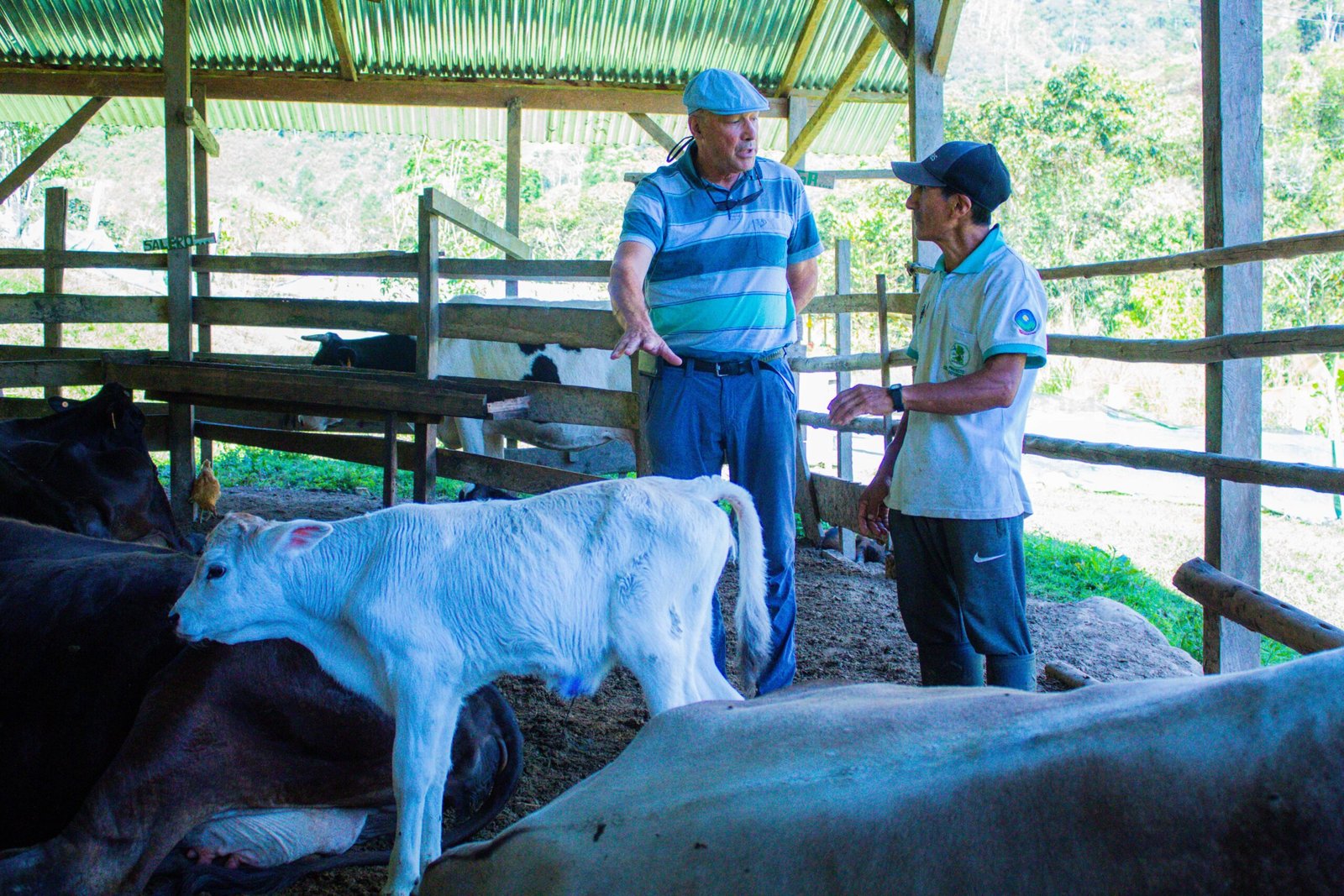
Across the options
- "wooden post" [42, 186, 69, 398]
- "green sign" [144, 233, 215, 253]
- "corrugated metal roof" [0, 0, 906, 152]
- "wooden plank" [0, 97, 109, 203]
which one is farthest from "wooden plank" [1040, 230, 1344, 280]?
"wooden plank" [0, 97, 109, 203]

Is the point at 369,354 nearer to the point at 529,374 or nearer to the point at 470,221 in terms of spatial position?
the point at 529,374

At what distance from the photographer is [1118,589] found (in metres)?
6.74

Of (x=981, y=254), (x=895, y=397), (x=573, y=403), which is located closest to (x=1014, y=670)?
(x=895, y=397)

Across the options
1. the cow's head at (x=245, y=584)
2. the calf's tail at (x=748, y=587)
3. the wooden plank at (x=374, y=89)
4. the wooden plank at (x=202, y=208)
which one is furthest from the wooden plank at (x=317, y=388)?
the wooden plank at (x=374, y=89)

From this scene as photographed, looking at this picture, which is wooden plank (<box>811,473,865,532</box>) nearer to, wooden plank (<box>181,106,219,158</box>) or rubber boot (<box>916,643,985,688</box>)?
rubber boot (<box>916,643,985,688</box>)

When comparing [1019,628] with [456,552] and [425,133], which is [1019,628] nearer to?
[456,552]

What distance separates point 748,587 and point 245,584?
118 centimetres

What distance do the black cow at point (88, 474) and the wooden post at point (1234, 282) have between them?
5.13 metres

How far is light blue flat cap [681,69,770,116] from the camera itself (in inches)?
133

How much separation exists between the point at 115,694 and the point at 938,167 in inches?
99.7

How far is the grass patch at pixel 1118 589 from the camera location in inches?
245

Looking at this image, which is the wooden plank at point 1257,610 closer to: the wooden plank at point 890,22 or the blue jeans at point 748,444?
the blue jeans at point 748,444

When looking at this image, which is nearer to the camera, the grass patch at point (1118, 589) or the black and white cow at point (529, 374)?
the grass patch at point (1118, 589)

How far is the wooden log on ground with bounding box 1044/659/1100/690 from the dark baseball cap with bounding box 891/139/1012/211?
2036 mm
